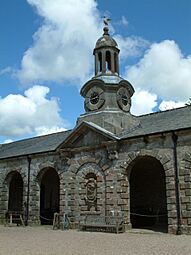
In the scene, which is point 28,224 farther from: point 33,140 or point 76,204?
point 33,140

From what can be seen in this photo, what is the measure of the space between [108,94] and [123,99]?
1.14m

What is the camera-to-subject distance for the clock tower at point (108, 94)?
59.4ft

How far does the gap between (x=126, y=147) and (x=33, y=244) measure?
6960mm

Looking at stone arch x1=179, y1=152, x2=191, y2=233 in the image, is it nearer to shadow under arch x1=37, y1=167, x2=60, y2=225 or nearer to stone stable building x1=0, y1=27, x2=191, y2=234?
stone stable building x1=0, y1=27, x2=191, y2=234

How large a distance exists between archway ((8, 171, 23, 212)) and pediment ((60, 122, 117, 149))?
705cm

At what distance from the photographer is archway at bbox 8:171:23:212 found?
77.5 feet

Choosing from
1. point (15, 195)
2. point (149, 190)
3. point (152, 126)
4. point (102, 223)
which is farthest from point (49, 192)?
point (152, 126)

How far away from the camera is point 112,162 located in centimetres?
1647

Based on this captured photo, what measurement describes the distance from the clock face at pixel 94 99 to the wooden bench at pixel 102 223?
6.21m

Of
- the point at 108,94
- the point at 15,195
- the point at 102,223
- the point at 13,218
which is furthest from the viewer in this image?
the point at 15,195

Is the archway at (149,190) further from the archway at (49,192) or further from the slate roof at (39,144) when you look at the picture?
the archway at (49,192)

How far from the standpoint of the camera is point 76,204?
1736cm

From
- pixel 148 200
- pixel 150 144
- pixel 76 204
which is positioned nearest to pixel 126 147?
pixel 150 144

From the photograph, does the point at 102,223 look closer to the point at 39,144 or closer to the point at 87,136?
the point at 87,136
